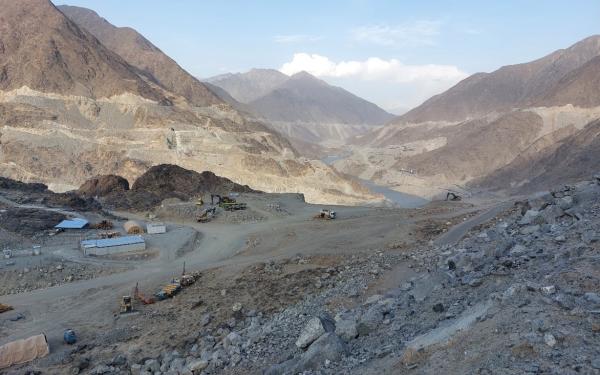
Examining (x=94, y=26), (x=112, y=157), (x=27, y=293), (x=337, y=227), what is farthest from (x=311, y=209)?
Answer: (x=94, y=26)

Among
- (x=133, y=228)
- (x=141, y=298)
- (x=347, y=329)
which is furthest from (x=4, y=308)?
(x=347, y=329)

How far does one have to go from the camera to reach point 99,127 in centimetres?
6769

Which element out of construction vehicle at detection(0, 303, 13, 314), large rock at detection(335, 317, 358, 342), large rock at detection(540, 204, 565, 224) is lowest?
construction vehicle at detection(0, 303, 13, 314)

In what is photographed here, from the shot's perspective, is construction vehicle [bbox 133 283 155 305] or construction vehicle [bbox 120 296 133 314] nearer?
construction vehicle [bbox 120 296 133 314]

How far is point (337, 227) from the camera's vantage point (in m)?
30.0

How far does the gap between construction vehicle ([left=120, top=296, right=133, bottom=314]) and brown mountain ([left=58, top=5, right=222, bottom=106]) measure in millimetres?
72201

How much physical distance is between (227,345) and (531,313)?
7.52 meters

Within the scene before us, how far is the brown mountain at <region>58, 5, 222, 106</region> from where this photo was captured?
101 metres

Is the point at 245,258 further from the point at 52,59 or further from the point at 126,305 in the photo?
the point at 52,59

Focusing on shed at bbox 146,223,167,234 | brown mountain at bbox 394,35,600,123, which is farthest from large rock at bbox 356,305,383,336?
brown mountain at bbox 394,35,600,123

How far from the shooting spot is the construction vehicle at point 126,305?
711 inches

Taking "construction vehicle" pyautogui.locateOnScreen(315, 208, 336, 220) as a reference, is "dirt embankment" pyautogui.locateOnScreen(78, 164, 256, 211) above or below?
above

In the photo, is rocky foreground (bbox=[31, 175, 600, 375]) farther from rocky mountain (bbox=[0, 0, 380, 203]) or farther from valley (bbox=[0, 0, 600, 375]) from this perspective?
rocky mountain (bbox=[0, 0, 380, 203])

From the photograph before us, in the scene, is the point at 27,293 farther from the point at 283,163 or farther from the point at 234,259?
the point at 283,163
